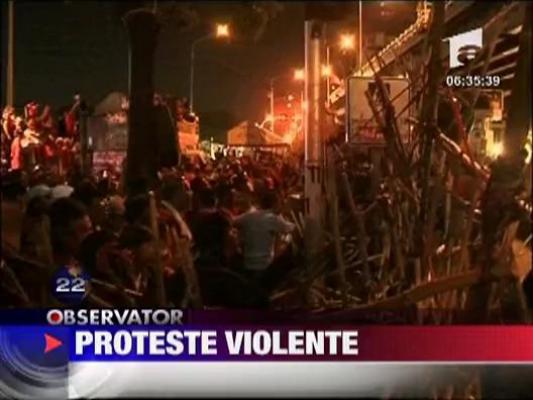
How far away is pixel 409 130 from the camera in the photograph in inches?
118

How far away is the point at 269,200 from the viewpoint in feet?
9.93

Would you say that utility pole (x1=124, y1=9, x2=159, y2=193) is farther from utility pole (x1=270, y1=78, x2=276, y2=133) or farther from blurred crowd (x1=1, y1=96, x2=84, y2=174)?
utility pole (x1=270, y1=78, x2=276, y2=133)

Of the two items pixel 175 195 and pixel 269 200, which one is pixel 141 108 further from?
pixel 269 200

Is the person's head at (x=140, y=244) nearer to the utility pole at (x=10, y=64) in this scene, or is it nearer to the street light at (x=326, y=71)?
the utility pole at (x=10, y=64)

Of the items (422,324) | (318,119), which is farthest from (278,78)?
(422,324)

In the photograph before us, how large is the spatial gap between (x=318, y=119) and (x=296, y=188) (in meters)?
0.22

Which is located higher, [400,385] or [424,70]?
[424,70]

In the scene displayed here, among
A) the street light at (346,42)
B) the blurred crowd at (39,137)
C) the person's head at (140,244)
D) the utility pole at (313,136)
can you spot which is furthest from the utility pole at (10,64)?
the street light at (346,42)

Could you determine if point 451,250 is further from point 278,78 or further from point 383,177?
point 278,78

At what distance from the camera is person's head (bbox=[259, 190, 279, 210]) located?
302 centimetres

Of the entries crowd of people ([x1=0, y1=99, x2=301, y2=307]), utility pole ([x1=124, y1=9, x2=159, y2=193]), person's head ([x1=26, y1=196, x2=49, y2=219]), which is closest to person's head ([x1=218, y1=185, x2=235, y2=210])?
crowd of people ([x1=0, y1=99, x2=301, y2=307])

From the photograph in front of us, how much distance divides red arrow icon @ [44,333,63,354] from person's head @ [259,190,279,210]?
72cm

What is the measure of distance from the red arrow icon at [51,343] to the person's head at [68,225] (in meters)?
0.26

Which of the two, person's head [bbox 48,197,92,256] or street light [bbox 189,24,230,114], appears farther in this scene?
person's head [bbox 48,197,92,256]
